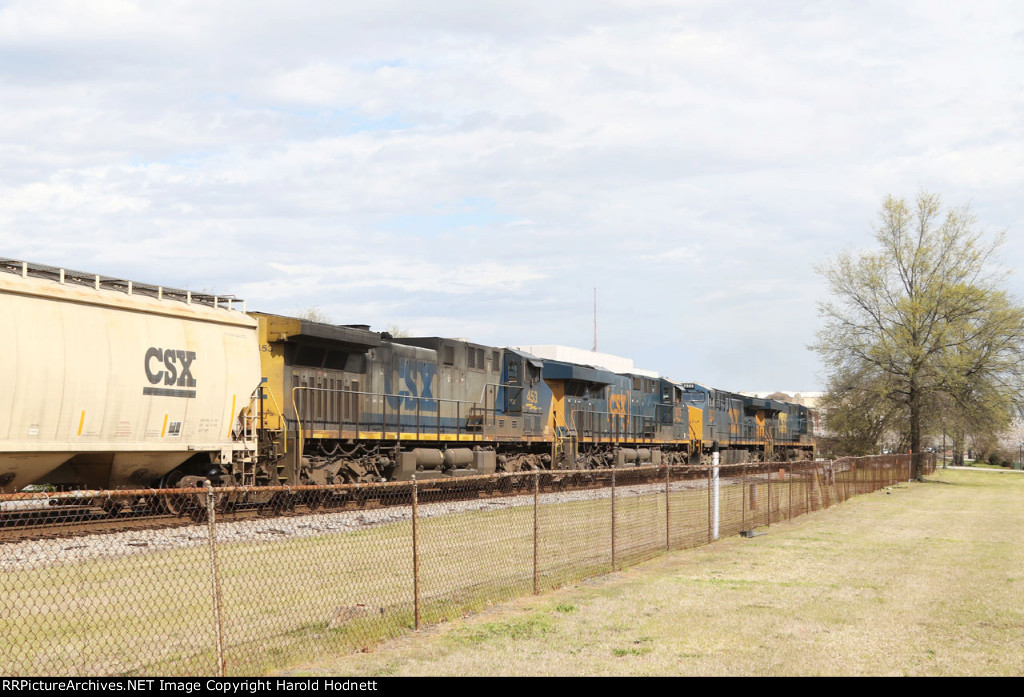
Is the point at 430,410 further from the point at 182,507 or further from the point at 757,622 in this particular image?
the point at 757,622

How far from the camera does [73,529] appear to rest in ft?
51.0

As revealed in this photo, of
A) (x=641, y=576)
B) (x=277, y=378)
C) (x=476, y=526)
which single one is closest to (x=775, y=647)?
(x=641, y=576)

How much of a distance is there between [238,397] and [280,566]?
8.81 m

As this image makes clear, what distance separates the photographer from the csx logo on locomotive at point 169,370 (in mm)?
17391

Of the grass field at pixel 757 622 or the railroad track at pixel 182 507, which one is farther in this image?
the railroad track at pixel 182 507

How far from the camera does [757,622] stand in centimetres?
991

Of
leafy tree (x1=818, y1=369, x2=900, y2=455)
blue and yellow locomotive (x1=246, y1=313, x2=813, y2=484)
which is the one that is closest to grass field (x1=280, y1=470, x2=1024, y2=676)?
blue and yellow locomotive (x1=246, y1=313, x2=813, y2=484)

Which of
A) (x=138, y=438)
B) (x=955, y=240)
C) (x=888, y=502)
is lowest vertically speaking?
(x=888, y=502)

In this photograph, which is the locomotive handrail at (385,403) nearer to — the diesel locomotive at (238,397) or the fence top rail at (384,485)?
the diesel locomotive at (238,397)

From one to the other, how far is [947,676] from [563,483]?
25.5 m

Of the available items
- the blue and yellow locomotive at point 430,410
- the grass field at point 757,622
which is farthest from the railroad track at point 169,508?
the grass field at point 757,622

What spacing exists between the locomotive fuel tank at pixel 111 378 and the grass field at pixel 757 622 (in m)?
9.05

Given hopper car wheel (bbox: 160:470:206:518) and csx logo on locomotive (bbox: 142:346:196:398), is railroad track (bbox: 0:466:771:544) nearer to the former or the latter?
hopper car wheel (bbox: 160:470:206:518)

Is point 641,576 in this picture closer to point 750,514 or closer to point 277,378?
point 750,514
